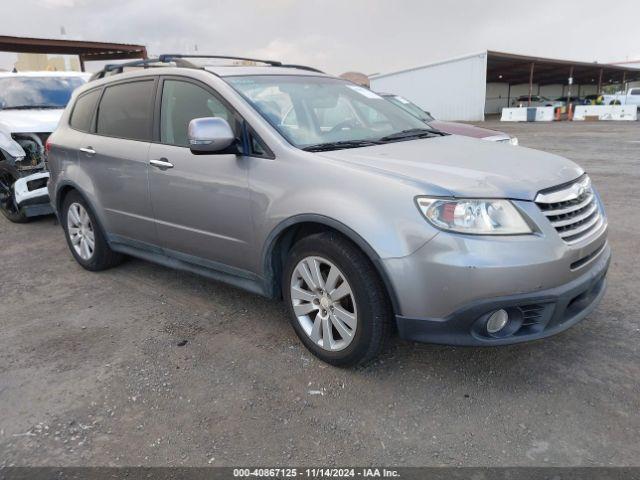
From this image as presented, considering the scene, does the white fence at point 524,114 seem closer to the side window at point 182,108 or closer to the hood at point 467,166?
the hood at point 467,166

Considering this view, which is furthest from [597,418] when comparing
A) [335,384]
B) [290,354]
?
[290,354]

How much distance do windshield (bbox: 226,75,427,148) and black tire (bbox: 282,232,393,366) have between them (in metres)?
0.66

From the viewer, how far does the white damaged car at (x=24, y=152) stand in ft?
21.0

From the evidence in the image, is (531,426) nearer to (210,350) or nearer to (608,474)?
(608,474)

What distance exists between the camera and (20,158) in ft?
21.5

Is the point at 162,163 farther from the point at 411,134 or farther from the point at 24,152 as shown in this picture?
the point at 24,152

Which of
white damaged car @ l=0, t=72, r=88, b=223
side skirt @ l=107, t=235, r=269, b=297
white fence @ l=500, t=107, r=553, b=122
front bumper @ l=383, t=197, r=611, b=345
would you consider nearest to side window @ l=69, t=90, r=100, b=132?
side skirt @ l=107, t=235, r=269, b=297

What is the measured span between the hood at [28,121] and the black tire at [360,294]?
544 centimetres

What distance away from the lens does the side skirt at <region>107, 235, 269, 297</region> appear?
3307 mm

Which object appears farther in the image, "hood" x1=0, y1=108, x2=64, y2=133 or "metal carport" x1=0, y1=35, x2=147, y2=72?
"metal carport" x1=0, y1=35, x2=147, y2=72

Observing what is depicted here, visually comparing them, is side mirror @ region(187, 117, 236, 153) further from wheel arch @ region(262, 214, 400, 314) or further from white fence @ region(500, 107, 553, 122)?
white fence @ region(500, 107, 553, 122)

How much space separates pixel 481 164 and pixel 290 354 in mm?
1587

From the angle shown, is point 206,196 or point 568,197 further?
point 206,196

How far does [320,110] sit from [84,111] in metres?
2.40
